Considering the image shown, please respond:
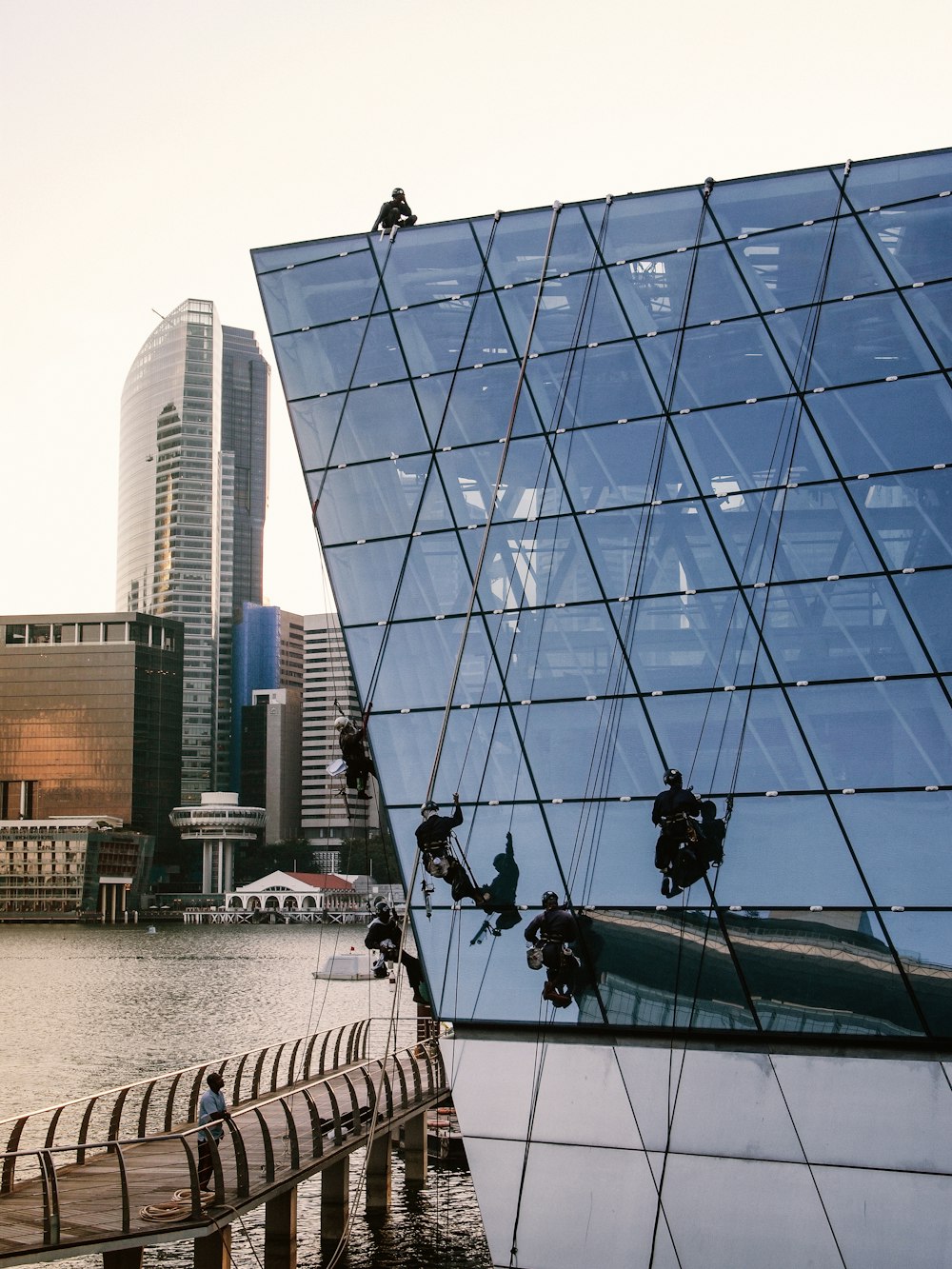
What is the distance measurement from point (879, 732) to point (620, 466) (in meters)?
4.63

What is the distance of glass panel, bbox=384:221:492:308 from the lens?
1908 centimetres

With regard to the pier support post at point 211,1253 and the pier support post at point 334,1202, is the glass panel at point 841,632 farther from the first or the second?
the pier support post at point 334,1202

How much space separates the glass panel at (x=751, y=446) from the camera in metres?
16.6

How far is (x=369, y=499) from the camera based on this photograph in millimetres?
18719

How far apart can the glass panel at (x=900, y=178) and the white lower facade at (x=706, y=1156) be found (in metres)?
10.3

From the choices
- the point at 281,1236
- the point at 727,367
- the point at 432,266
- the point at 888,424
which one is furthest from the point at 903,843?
the point at 281,1236

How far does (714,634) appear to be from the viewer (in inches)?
643

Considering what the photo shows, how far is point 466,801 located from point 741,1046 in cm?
433

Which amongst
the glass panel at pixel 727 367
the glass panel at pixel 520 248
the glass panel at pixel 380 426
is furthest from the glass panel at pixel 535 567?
the glass panel at pixel 520 248

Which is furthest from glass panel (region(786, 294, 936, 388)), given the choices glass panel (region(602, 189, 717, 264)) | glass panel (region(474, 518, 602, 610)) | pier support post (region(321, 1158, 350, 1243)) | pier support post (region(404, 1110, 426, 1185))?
pier support post (region(404, 1110, 426, 1185))

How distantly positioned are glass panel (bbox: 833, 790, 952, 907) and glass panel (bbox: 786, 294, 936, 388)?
5141 mm

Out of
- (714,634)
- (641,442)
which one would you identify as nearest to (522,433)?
(641,442)

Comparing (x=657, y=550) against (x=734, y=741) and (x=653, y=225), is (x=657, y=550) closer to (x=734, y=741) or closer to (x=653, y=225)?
(x=734, y=741)

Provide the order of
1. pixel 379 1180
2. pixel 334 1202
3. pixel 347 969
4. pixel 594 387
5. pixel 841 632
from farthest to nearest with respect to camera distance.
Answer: pixel 347 969 → pixel 379 1180 → pixel 334 1202 → pixel 594 387 → pixel 841 632
